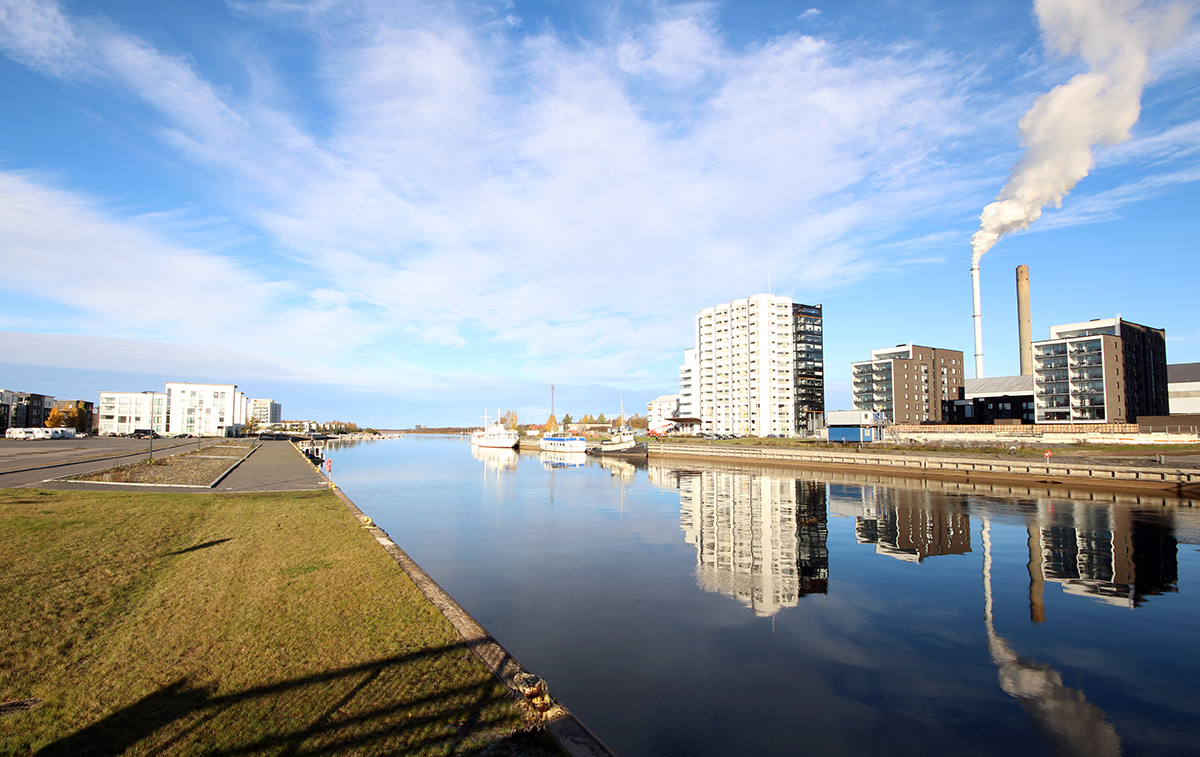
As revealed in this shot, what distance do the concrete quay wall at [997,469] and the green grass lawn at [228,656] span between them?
4512 cm

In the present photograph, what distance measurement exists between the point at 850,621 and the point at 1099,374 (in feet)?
295

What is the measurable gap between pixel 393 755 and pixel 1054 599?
1871 cm

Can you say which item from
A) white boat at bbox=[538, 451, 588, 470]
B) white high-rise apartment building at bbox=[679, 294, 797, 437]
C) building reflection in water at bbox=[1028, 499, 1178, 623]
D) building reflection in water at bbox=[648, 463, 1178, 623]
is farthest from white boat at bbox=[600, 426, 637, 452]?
building reflection in water at bbox=[1028, 499, 1178, 623]

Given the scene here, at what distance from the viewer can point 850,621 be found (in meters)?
14.6

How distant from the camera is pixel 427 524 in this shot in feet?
93.9

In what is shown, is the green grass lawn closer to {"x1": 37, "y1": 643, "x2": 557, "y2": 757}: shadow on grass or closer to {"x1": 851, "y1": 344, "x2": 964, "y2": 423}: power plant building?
{"x1": 37, "y1": 643, "x2": 557, "y2": 757}: shadow on grass

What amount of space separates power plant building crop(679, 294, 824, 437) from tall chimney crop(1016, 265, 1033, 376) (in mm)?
40164

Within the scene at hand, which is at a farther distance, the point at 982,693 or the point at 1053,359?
the point at 1053,359

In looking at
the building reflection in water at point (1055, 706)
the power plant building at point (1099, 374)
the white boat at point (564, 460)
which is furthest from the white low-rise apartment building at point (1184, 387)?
the building reflection in water at point (1055, 706)

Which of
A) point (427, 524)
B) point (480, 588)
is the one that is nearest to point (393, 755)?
point (480, 588)

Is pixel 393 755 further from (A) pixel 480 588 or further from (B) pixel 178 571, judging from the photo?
(A) pixel 480 588

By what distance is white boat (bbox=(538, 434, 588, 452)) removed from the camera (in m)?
97.2

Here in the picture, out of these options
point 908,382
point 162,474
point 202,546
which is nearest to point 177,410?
point 162,474

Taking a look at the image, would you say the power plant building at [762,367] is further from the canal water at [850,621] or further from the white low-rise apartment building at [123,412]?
the white low-rise apartment building at [123,412]
